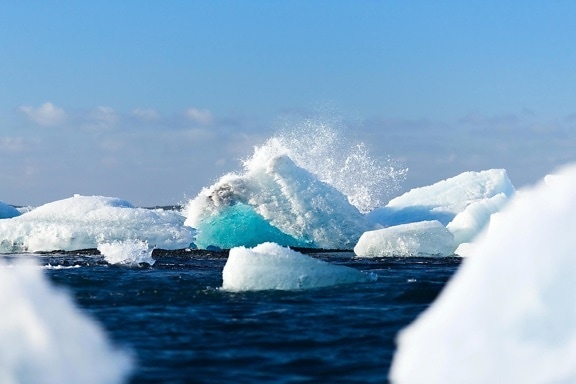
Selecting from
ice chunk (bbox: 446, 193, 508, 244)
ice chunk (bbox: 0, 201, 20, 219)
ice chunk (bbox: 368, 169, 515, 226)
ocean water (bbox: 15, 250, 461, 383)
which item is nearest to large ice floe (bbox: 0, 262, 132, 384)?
ocean water (bbox: 15, 250, 461, 383)

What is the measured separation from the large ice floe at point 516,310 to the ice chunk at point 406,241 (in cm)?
1725

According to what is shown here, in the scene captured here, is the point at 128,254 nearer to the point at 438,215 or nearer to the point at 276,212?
the point at 276,212

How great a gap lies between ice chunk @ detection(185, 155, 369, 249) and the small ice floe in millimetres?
5553

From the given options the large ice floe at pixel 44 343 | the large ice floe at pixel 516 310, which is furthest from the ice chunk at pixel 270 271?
the large ice floe at pixel 516 310

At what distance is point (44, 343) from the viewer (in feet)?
32.3

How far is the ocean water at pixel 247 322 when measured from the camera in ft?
32.8

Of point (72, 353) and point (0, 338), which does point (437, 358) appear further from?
point (0, 338)

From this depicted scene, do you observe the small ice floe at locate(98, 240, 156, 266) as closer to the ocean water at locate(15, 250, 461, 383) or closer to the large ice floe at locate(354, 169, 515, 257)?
the ocean water at locate(15, 250, 461, 383)

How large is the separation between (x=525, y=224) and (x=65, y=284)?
11400 mm

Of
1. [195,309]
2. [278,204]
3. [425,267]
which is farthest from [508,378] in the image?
[278,204]

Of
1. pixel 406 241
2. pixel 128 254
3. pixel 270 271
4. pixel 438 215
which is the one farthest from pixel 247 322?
pixel 438 215

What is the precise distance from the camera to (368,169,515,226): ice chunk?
3344cm

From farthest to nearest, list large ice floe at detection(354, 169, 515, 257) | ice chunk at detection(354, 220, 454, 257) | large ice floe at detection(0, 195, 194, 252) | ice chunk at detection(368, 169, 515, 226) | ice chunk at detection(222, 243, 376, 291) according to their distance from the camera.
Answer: ice chunk at detection(368, 169, 515, 226), large ice floe at detection(0, 195, 194, 252), large ice floe at detection(354, 169, 515, 257), ice chunk at detection(354, 220, 454, 257), ice chunk at detection(222, 243, 376, 291)

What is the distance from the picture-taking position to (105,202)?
99.3ft
